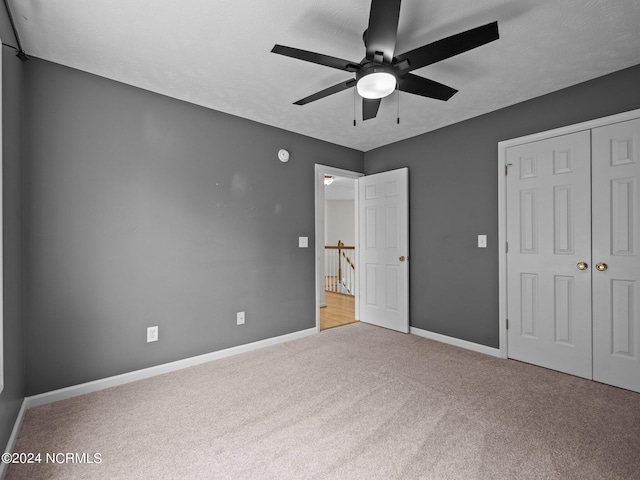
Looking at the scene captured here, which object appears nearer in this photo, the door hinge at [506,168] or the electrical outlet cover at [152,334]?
the electrical outlet cover at [152,334]

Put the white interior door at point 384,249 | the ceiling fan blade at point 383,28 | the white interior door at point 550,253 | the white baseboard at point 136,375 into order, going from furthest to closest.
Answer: the white interior door at point 384,249 → the white interior door at point 550,253 → the white baseboard at point 136,375 → the ceiling fan blade at point 383,28

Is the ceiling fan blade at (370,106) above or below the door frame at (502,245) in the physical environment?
above

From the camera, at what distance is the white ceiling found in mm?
1755

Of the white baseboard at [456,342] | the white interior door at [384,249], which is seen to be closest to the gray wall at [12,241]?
the white interior door at [384,249]

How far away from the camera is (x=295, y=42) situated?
2.05 metres

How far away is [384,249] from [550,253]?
6.00ft

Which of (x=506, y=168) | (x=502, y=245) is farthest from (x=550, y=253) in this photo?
(x=506, y=168)

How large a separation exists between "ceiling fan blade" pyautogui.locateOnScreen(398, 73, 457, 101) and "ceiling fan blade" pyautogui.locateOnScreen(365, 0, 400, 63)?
0.89 ft

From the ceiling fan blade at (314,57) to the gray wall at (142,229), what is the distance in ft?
5.41

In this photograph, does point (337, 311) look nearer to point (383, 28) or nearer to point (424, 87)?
point (424, 87)

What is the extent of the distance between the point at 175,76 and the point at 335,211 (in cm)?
827

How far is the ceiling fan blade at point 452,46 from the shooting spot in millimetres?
1456

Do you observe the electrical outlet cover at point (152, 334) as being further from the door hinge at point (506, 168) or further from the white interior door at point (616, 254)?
the white interior door at point (616, 254)

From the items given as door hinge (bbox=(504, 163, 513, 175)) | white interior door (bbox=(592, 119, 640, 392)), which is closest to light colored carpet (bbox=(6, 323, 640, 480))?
white interior door (bbox=(592, 119, 640, 392))
